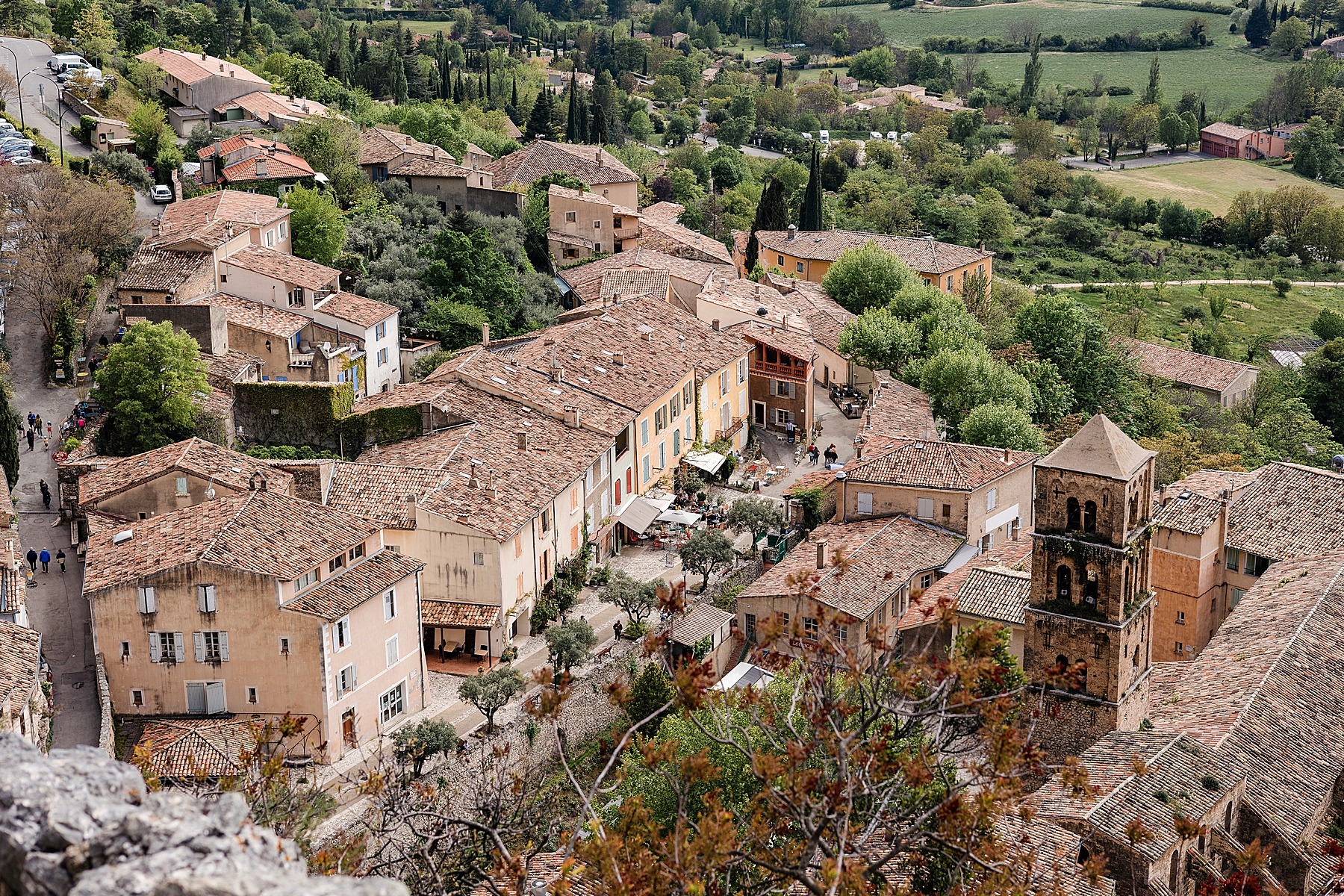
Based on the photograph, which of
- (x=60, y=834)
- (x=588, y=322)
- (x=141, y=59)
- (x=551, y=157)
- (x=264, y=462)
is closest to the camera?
(x=60, y=834)

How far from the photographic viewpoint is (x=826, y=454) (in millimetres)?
71062

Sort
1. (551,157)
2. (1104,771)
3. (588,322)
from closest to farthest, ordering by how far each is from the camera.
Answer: (1104,771), (588,322), (551,157)

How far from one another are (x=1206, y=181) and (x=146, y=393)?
13804cm

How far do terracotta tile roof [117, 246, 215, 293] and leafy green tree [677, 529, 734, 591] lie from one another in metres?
24.8

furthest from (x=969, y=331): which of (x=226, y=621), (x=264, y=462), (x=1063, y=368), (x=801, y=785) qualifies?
(x=801, y=785)

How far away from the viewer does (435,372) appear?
211 ft

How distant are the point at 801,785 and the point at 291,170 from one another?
70.9m

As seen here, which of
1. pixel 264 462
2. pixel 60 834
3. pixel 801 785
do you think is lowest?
pixel 264 462

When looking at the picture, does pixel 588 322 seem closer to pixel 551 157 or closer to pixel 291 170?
pixel 291 170

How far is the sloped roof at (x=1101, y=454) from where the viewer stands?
140 feet

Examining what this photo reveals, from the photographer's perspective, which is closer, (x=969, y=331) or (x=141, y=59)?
(x=969, y=331)

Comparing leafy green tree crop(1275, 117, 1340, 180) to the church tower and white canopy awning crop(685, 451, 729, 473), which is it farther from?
the church tower

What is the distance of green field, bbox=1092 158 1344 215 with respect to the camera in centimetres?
16150

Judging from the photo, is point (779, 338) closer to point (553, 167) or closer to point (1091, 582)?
point (553, 167)
